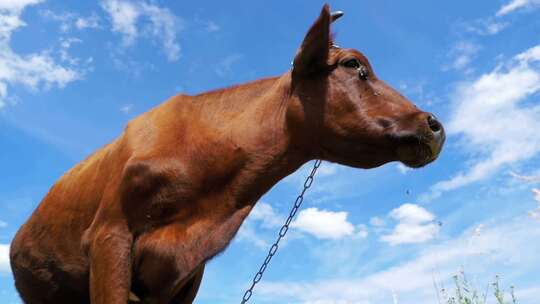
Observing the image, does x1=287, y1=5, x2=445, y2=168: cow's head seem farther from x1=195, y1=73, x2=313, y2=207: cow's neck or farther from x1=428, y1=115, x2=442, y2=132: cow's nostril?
x1=195, y1=73, x2=313, y2=207: cow's neck

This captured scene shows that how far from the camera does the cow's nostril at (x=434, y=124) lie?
566 cm

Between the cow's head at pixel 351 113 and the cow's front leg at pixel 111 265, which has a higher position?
the cow's head at pixel 351 113

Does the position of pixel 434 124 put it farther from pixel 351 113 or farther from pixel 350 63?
pixel 350 63

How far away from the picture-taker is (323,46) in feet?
19.9

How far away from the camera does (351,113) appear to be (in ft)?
19.5

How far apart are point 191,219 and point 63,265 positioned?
1.93m

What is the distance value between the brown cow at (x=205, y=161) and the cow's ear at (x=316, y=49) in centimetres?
1

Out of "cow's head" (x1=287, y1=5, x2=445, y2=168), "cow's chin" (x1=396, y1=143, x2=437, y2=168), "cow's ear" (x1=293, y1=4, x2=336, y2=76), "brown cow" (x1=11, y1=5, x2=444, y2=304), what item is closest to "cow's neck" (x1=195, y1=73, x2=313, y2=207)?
"brown cow" (x1=11, y1=5, x2=444, y2=304)

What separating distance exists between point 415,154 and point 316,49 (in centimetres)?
152

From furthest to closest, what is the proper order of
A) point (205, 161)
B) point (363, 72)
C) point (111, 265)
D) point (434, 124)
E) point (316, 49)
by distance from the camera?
point (363, 72) < point (316, 49) < point (205, 161) < point (434, 124) < point (111, 265)

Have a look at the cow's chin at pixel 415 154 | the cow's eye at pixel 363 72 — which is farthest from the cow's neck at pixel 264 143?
the cow's chin at pixel 415 154

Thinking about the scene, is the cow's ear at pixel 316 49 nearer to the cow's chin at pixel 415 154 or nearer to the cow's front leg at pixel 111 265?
the cow's chin at pixel 415 154

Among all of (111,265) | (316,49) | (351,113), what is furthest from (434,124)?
(111,265)

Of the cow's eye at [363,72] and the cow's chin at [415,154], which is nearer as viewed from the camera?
the cow's chin at [415,154]
